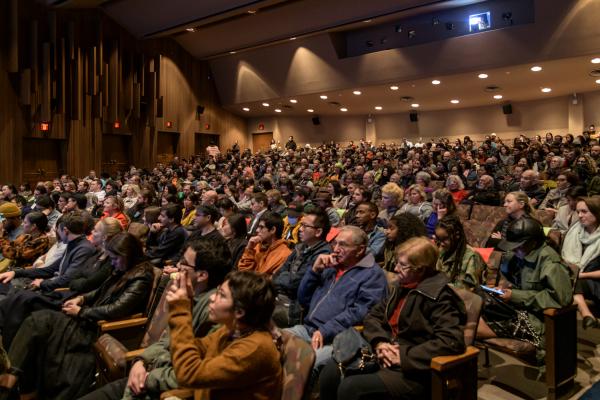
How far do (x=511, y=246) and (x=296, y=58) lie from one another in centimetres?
1237

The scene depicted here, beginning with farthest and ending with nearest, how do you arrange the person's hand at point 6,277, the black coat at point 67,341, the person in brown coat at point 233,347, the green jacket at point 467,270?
the person's hand at point 6,277 → the green jacket at point 467,270 → the black coat at point 67,341 → the person in brown coat at point 233,347

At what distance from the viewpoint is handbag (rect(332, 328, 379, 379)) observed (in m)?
2.20

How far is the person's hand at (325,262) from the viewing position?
8.70 ft

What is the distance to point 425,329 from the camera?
212 centimetres

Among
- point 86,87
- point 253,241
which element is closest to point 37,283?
point 253,241

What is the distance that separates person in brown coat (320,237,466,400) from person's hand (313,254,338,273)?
0.43m

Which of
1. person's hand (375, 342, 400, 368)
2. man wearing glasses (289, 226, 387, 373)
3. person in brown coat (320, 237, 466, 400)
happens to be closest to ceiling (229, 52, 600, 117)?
man wearing glasses (289, 226, 387, 373)

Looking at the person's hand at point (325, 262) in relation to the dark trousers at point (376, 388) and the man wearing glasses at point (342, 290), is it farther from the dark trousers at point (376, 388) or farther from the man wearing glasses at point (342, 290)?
the dark trousers at point (376, 388)

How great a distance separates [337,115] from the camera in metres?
19.1

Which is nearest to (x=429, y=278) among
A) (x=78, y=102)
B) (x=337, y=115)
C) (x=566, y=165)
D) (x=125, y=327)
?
(x=125, y=327)

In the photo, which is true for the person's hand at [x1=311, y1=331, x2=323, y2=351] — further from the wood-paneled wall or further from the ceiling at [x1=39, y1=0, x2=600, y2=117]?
the wood-paneled wall

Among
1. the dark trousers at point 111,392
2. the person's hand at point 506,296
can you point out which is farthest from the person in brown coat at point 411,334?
the dark trousers at point 111,392

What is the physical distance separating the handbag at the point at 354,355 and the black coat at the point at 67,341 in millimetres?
1211

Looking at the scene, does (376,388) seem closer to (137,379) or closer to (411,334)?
(411,334)
